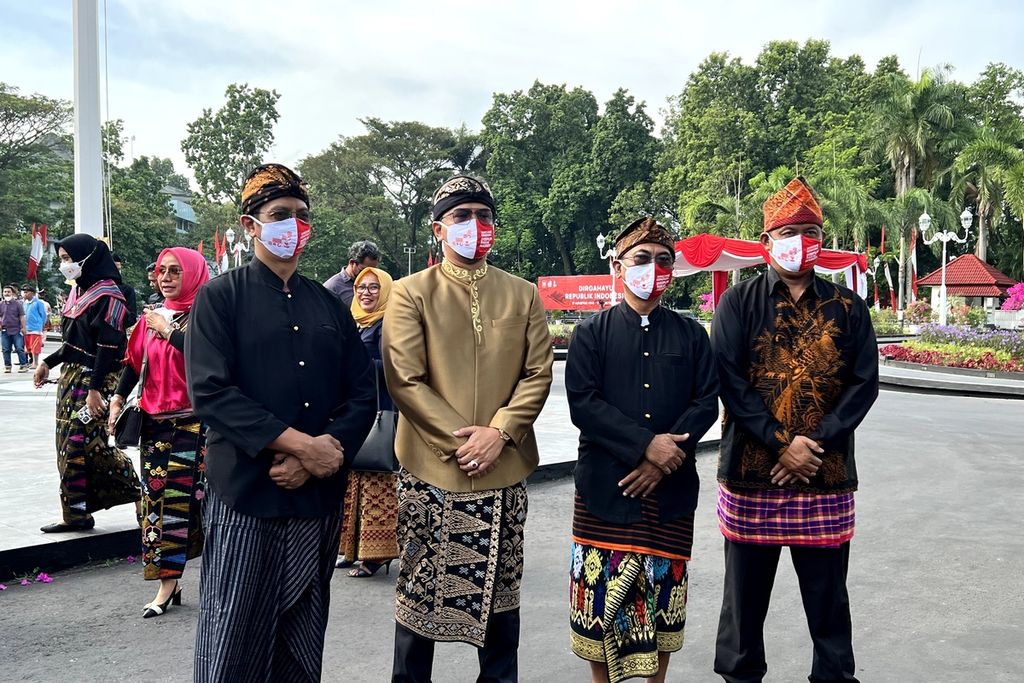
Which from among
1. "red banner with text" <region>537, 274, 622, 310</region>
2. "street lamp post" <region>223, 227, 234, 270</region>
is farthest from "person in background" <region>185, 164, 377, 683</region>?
"street lamp post" <region>223, 227, 234, 270</region>

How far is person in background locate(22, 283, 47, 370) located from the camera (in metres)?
17.5

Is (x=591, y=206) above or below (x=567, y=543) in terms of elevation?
above

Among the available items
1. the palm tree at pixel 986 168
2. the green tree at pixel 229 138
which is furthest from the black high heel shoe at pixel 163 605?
the green tree at pixel 229 138

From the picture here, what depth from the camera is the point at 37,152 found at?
3988 cm

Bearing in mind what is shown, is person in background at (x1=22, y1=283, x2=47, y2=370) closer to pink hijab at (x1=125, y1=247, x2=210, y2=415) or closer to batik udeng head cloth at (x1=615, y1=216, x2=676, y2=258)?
pink hijab at (x1=125, y1=247, x2=210, y2=415)

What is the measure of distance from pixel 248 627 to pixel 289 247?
1.32 m

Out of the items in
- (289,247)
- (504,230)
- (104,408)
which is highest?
(504,230)

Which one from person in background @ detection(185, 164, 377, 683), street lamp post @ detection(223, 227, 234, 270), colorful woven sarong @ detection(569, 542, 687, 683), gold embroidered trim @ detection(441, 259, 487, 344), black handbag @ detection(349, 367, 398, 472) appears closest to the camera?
person in background @ detection(185, 164, 377, 683)

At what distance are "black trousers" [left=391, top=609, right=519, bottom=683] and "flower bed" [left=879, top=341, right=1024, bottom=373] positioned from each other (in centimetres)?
1791

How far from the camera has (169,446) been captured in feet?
14.3

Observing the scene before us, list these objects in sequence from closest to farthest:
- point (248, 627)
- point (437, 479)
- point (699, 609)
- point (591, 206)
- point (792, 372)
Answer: point (248, 627) → point (437, 479) → point (792, 372) → point (699, 609) → point (591, 206)

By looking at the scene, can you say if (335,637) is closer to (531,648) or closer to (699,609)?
(531,648)

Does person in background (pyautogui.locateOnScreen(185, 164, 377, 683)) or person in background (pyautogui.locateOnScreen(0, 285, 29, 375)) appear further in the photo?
person in background (pyautogui.locateOnScreen(0, 285, 29, 375))

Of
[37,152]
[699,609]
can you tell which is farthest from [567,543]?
[37,152]
